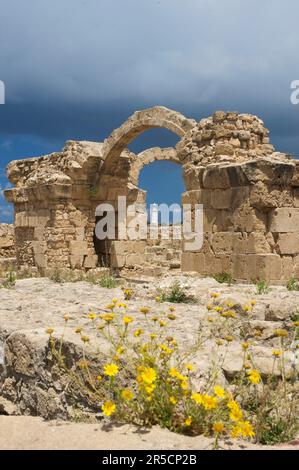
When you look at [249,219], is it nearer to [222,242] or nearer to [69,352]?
[222,242]

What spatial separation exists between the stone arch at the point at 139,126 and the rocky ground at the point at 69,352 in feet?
18.7

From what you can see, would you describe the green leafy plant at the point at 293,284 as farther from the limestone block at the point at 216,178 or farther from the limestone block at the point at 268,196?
the limestone block at the point at 216,178

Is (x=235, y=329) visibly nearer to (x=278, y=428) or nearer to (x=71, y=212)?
(x=278, y=428)

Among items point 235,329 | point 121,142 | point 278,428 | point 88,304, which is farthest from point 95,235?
point 278,428

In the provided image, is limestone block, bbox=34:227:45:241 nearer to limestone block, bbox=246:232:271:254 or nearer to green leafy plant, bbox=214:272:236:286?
green leafy plant, bbox=214:272:236:286

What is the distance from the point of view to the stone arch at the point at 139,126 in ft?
36.6

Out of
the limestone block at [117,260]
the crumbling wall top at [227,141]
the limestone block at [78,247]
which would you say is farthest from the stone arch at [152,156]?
the crumbling wall top at [227,141]

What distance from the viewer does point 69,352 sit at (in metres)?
3.51

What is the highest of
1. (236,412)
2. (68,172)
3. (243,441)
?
(68,172)

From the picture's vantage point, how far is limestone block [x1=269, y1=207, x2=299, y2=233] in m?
8.81

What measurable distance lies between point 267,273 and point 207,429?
6284mm

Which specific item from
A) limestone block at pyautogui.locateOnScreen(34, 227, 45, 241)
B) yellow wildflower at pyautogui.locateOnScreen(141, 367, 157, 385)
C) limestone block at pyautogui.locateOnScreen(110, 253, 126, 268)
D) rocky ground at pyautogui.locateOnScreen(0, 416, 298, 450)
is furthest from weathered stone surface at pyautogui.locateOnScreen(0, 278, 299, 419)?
limestone block at pyautogui.locateOnScreen(110, 253, 126, 268)
